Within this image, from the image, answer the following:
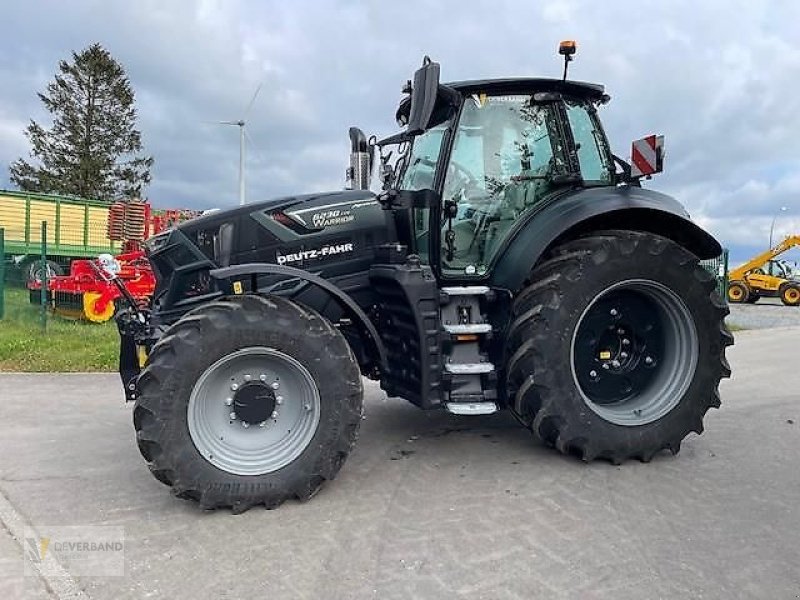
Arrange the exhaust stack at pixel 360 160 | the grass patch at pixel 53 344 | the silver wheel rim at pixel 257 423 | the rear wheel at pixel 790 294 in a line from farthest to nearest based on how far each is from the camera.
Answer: the rear wheel at pixel 790 294, the grass patch at pixel 53 344, the exhaust stack at pixel 360 160, the silver wheel rim at pixel 257 423

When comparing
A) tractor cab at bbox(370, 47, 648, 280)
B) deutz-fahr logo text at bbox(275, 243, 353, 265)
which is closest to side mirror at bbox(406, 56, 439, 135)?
tractor cab at bbox(370, 47, 648, 280)

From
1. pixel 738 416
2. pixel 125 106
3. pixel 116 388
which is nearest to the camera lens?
pixel 738 416

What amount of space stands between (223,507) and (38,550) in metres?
0.91

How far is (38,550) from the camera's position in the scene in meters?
3.31

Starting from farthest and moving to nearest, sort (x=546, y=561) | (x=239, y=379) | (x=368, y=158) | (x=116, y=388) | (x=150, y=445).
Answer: (x=116, y=388) < (x=368, y=158) < (x=239, y=379) < (x=150, y=445) < (x=546, y=561)

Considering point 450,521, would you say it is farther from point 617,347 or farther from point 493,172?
point 493,172

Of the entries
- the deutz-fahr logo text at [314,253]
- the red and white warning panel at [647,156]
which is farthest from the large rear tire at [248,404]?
the red and white warning panel at [647,156]

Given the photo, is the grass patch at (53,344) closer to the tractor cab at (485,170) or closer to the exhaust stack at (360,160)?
the exhaust stack at (360,160)

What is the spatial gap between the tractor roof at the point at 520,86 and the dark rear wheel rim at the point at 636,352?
1519 millimetres

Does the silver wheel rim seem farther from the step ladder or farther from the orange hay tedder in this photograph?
the orange hay tedder

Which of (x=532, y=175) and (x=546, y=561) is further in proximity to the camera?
(x=532, y=175)

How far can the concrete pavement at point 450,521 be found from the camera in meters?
3.01

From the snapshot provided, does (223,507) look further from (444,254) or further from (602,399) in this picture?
(602,399)

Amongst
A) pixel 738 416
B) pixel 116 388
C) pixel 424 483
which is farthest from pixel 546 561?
pixel 116 388
